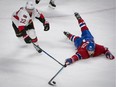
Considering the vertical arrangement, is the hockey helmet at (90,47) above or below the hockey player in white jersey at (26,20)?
below

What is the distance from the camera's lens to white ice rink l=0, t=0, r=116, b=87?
8.42ft

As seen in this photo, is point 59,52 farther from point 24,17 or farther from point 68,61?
point 24,17

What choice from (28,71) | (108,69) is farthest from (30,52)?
(108,69)

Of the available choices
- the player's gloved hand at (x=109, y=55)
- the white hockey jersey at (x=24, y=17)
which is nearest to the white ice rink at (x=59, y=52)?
the player's gloved hand at (x=109, y=55)

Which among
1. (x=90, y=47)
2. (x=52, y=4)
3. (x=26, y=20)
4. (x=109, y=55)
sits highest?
(x=26, y=20)

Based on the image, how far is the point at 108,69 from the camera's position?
2.71 meters

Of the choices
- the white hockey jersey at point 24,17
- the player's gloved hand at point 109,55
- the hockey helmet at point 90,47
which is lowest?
the player's gloved hand at point 109,55

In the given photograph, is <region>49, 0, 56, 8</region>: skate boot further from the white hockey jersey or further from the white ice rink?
the white hockey jersey

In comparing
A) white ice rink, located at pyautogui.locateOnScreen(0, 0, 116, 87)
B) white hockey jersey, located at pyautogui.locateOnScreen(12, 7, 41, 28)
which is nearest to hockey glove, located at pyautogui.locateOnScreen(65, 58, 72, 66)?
white ice rink, located at pyautogui.locateOnScreen(0, 0, 116, 87)

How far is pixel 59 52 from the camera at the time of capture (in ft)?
10.1

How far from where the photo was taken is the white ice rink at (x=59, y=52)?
257 cm

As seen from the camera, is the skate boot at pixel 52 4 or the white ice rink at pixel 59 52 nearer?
the white ice rink at pixel 59 52

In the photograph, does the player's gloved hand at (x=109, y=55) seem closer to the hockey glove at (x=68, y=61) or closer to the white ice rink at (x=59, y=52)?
the white ice rink at (x=59, y=52)

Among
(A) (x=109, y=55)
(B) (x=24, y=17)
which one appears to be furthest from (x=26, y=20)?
(A) (x=109, y=55)
